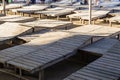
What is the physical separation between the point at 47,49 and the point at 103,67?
2.04 metres

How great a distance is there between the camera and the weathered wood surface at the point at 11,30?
9.76m

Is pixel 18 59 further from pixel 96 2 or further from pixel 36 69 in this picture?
pixel 96 2

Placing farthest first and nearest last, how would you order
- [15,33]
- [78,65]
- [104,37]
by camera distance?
[15,33] → [104,37] → [78,65]

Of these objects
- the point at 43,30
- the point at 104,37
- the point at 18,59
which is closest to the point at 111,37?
the point at 104,37

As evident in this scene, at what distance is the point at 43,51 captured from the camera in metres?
8.00

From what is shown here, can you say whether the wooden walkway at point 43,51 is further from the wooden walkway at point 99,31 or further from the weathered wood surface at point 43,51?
the wooden walkway at point 99,31

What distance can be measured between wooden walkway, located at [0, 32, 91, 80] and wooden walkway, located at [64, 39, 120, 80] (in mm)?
575

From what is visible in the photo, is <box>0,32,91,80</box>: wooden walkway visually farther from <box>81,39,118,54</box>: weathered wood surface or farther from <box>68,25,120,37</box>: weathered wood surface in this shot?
<box>68,25,120,37</box>: weathered wood surface

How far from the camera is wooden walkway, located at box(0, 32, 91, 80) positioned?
7.12m

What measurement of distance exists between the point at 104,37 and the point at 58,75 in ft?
7.98

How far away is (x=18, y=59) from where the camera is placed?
7426 mm

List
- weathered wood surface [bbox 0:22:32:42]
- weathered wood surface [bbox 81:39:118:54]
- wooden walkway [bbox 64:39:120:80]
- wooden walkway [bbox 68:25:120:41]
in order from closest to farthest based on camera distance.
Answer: wooden walkway [bbox 64:39:120:80]
weathered wood surface [bbox 81:39:118:54]
wooden walkway [bbox 68:25:120:41]
weathered wood surface [bbox 0:22:32:42]

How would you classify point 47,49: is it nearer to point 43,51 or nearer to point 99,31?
point 43,51

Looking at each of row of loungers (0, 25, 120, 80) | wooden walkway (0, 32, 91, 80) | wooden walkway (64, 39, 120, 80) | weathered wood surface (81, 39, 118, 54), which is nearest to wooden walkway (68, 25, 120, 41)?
row of loungers (0, 25, 120, 80)
